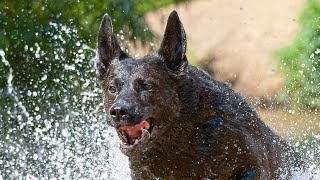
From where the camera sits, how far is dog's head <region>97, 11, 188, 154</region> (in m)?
5.43

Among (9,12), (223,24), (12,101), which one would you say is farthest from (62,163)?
(223,24)

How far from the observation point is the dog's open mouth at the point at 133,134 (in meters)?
5.44

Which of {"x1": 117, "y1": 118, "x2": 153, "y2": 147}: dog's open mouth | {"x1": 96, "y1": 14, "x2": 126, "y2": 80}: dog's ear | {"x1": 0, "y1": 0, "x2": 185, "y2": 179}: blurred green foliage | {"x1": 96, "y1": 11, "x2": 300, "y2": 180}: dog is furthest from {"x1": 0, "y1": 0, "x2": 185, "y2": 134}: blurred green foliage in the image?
{"x1": 117, "y1": 118, "x2": 153, "y2": 147}: dog's open mouth

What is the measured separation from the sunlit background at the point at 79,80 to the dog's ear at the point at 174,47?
2471 mm

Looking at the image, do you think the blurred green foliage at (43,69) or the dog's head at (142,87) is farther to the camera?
the blurred green foliage at (43,69)

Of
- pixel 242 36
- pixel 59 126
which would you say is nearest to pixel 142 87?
pixel 59 126

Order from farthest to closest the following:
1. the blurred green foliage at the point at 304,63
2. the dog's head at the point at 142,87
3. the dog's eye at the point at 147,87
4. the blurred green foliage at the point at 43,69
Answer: the blurred green foliage at the point at 304,63 → the blurred green foliage at the point at 43,69 → the dog's eye at the point at 147,87 → the dog's head at the point at 142,87

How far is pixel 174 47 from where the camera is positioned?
5.84 metres

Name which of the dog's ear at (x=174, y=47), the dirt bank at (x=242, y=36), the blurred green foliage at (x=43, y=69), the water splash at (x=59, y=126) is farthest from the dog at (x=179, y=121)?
the dirt bank at (x=242, y=36)

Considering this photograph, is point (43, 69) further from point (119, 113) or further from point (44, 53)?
point (119, 113)

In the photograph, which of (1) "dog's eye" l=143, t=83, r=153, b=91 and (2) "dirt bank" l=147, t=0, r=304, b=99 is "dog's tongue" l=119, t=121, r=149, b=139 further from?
(2) "dirt bank" l=147, t=0, r=304, b=99

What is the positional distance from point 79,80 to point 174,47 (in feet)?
19.3

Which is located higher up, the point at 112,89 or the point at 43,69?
the point at 112,89

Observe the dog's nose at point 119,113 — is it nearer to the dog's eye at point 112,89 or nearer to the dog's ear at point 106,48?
the dog's eye at point 112,89
